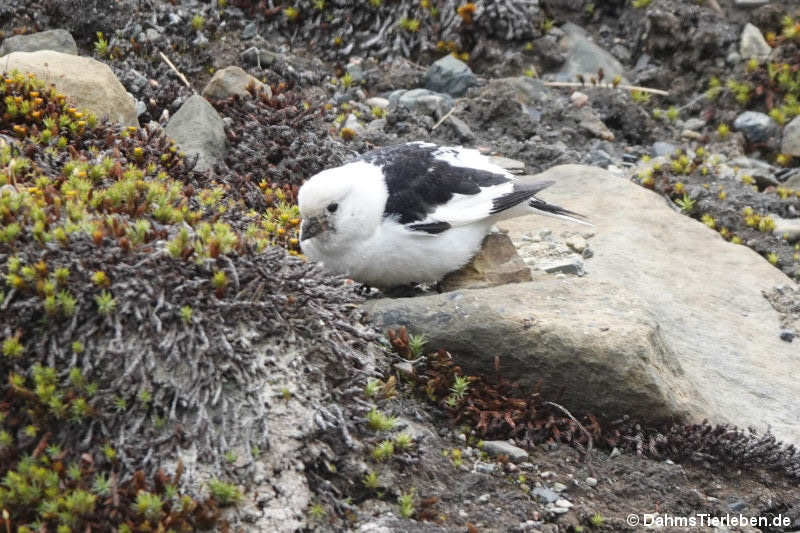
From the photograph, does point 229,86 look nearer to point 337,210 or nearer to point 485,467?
point 337,210

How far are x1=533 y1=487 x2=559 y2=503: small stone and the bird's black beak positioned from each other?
82.9 inches

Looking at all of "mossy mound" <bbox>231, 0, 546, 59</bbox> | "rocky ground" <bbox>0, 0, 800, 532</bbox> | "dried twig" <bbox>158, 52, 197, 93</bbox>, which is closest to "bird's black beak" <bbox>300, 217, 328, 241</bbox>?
"rocky ground" <bbox>0, 0, 800, 532</bbox>

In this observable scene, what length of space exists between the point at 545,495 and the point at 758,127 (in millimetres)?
7123

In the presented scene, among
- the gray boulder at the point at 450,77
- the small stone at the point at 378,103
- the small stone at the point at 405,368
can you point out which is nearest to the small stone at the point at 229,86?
the small stone at the point at 378,103

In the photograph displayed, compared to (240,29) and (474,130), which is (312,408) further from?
(240,29)

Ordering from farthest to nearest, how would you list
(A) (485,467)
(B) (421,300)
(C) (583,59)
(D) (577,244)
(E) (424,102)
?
(C) (583,59), (E) (424,102), (D) (577,244), (B) (421,300), (A) (485,467)

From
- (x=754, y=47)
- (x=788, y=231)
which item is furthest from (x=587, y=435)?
(x=754, y=47)

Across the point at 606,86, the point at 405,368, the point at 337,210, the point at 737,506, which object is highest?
the point at 337,210

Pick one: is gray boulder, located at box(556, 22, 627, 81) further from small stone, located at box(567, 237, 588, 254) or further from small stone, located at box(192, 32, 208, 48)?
small stone, located at box(192, 32, 208, 48)

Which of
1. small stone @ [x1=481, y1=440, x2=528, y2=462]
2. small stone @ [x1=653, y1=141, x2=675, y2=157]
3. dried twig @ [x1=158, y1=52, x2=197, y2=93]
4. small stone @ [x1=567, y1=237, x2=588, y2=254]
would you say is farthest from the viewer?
small stone @ [x1=653, y1=141, x2=675, y2=157]

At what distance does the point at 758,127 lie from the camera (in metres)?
10.4

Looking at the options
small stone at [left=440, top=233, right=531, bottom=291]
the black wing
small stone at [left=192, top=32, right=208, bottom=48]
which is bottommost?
small stone at [left=440, top=233, right=531, bottom=291]

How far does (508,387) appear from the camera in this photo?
5.39 meters

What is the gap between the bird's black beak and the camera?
571cm
